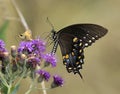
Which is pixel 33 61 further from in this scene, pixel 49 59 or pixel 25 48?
pixel 49 59

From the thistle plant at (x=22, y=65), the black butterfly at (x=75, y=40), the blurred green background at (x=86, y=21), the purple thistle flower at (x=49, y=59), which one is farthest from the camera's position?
the blurred green background at (x=86, y=21)

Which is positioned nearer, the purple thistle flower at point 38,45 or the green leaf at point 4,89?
the green leaf at point 4,89

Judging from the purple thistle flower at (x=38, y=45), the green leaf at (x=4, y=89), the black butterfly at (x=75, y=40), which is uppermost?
the black butterfly at (x=75, y=40)

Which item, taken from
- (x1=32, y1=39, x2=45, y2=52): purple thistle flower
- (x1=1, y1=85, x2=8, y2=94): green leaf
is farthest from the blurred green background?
(x1=1, y1=85, x2=8, y2=94): green leaf

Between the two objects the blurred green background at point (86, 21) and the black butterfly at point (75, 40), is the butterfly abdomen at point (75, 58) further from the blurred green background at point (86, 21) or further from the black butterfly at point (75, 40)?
the blurred green background at point (86, 21)

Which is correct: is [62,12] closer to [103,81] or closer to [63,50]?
[103,81]

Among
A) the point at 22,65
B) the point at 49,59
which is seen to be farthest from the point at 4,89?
the point at 49,59

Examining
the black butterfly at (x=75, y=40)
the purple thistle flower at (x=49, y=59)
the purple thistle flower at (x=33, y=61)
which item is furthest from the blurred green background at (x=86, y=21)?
the purple thistle flower at (x=33, y=61)
